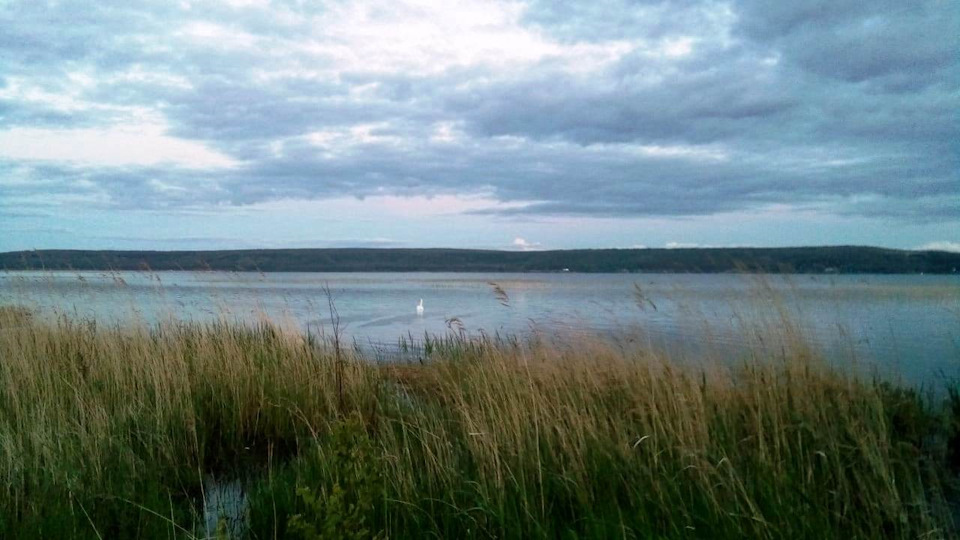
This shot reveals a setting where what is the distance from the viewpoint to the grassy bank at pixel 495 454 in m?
3.85

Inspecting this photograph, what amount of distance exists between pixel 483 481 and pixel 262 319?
22.8 feet

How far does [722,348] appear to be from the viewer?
8.23 meters

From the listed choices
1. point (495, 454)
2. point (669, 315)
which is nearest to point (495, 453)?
point (495, 454)

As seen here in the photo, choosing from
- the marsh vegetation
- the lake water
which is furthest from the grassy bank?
the lake water

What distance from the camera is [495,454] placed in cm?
447

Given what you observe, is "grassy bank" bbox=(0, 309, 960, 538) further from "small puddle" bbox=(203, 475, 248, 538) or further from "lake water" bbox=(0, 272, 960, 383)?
"lake water" bbox=(0, 272, 960, 383)

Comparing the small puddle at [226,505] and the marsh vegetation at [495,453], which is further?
the small puddle at [226,505]

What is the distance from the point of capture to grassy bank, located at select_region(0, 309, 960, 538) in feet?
12.6

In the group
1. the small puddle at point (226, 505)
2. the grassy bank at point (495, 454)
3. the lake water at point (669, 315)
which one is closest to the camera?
the grassy bank at point (495, 454)

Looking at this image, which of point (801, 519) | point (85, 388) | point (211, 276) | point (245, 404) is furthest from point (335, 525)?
point (211, 276)

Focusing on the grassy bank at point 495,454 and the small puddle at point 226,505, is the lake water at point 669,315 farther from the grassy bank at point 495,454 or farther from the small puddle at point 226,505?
the small puddle at point 226,505

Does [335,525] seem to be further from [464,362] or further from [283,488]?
[464,362]

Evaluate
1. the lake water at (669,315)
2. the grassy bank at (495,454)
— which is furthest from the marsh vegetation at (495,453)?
the lake water at (669,315)

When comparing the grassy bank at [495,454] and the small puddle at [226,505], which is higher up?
the grassy bank at [495,454]
